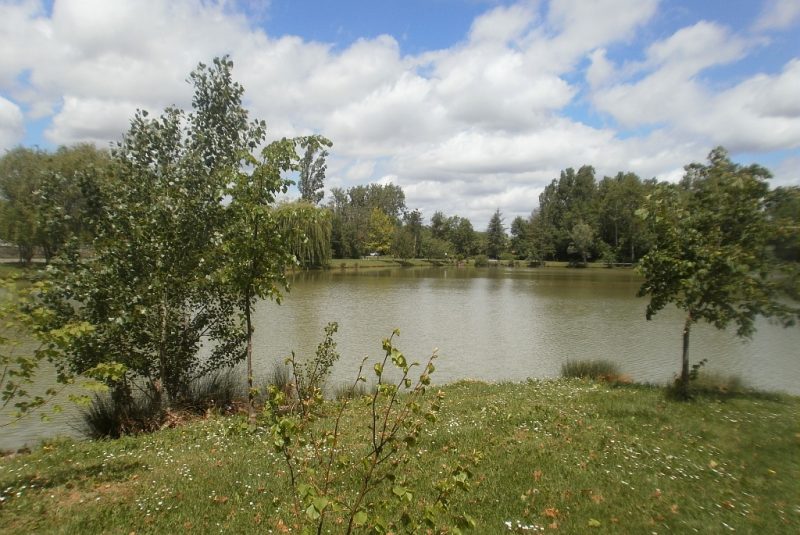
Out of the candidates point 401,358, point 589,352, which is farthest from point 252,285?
point 589,352

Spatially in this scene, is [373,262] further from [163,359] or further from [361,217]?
[163,359]

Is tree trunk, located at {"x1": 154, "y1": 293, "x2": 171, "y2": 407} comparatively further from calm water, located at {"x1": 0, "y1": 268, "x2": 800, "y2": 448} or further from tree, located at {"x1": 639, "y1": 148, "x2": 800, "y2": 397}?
tree, located at {"x1": 639, "y1": 148, "x2": 800, "y2": 397}

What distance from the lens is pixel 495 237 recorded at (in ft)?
390

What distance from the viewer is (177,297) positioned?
9.70m

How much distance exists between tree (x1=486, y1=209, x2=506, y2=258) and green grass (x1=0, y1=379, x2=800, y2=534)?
364 feet

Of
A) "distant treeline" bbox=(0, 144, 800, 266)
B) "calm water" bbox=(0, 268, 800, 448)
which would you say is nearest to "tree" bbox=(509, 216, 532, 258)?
"distant treeline" bbox=(0, 144, 800, 266)

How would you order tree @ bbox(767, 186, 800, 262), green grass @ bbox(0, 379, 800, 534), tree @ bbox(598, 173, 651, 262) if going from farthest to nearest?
tree @ bbox(598, 173, 651, 262), tree @ bbox(767, 186, 800, 262), green grass @ bbox(0, 379, 800, 534)

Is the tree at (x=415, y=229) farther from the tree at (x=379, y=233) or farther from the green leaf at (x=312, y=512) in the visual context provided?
the green leaf at (x=312, y=512)

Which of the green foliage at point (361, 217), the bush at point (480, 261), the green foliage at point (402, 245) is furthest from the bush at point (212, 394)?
the bush at point (480, 261)

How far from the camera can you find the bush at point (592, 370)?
13.9m

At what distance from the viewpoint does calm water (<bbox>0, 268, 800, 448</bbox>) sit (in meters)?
15.6

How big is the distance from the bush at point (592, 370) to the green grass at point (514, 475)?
4538 mm

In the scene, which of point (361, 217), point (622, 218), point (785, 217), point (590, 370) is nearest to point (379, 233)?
point (361, 217)

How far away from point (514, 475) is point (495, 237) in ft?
380
